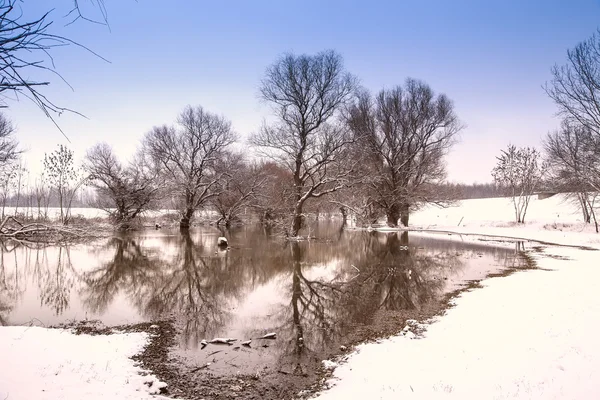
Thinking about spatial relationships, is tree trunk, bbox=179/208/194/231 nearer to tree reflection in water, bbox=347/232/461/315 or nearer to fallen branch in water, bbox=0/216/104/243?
fallen branch in water, bbox=0/216/104/243

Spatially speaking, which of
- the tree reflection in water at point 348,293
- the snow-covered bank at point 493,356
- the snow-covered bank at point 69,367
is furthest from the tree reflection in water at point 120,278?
the snow-covered bank at point 493,356

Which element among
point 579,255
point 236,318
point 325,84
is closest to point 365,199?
point 325,84

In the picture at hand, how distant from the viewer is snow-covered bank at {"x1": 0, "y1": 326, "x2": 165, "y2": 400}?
4180mm

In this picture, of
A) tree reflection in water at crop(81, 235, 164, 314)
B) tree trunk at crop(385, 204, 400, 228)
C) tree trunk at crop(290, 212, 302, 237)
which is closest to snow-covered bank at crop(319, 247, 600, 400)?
tree reflection in water at crop(81, 235, 164, 314)

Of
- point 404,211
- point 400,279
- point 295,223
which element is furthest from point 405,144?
point 400,279

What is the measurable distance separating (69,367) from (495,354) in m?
6.19

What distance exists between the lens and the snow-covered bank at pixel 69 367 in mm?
4180

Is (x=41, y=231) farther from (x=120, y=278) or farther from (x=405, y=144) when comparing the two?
(x=405, y=144)

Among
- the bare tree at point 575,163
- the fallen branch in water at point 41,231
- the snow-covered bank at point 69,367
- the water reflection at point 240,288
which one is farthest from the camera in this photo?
the bare tree at point 575,163

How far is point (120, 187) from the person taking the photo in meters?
36.2

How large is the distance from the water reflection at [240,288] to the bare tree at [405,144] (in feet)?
54.4

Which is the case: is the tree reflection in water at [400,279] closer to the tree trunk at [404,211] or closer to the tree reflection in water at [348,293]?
the tree reflection in water at [348,293]

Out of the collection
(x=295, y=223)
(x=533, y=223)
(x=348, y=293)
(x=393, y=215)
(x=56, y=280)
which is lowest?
(x=348, y=293)

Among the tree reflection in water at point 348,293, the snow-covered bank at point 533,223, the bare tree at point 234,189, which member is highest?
the bare tree at point 234,189
